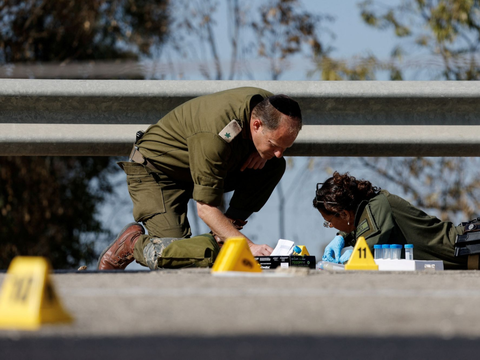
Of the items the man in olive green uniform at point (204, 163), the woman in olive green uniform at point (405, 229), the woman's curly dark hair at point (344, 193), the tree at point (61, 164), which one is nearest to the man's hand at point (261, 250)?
the man in olive green uniform at point (204, 163)

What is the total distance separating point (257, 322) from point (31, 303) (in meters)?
0.41

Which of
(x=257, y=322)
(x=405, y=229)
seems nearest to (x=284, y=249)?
(x=405, y=229)

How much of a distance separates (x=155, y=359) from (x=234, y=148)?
279 centimetres

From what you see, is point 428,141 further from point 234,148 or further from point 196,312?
point 196,312

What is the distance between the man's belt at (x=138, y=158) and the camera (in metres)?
3.78

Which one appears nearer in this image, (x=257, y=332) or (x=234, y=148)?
(x=257, y=332)

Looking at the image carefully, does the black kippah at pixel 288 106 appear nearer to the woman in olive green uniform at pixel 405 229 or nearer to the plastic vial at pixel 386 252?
the plastic vial at pixel 386 252

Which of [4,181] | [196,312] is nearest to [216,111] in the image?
[196,312]

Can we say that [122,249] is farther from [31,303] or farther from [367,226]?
[31,303]

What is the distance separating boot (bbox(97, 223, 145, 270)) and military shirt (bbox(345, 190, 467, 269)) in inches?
52.1

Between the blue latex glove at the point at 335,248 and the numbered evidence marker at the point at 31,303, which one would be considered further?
the blue latex glove at the point at 335,248

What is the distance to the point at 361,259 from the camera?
3.19 metres

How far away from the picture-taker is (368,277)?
7.59 ft

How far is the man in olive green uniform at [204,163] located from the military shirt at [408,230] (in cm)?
65
